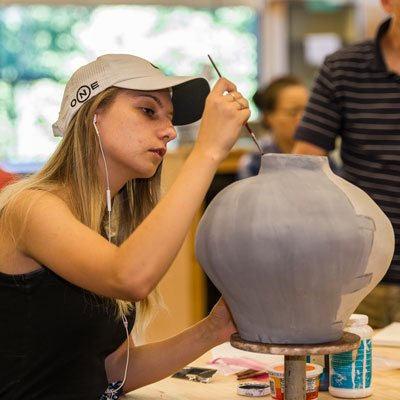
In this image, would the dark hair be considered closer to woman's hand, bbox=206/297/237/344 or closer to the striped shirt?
the striped shirt

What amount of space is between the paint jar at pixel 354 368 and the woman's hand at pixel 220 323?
0.64 feet

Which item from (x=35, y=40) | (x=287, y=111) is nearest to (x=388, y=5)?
(x=287, y=111)

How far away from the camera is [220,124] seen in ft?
3.60

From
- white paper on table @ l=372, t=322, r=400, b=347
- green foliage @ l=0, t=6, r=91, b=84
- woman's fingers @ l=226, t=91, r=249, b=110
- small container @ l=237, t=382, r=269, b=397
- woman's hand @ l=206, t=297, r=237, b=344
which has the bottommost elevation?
white paper on table @ l=372, t=322, r=400, b=347

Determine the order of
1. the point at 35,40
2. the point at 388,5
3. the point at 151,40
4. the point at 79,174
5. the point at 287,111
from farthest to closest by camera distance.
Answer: the point at 151,40, the point at 35,40, the point at 287,111, the point at 388,5, the point at 79,174

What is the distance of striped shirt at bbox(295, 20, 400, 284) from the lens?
186 cm

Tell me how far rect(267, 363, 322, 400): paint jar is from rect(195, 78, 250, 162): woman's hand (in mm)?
385

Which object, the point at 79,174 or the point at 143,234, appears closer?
the point at 143,234

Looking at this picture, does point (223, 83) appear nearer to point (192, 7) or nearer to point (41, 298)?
point (41, 298)

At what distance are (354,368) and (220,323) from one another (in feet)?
0.82

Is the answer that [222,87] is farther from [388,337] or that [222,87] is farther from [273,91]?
[273,91]

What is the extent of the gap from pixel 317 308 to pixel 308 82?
5.89 m

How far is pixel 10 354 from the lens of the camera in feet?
4.12

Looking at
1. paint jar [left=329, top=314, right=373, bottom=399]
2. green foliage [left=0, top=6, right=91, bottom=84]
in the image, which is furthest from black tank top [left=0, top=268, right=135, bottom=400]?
→ green foliage [left=0, top=6, right=91, bottom=84]
